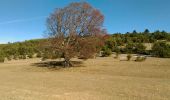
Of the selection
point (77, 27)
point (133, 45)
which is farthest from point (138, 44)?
point (77, 27)

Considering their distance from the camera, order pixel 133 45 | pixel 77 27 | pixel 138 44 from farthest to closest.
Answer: pixel 133 45 → pixel 138 44 → pixel 77 27

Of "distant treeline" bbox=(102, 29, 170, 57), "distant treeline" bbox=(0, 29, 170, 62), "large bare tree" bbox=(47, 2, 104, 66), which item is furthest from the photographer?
"distant treeline" bbox=(102, 29, 170, 57)

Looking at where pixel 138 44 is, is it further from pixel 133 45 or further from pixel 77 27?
pixel 77 27

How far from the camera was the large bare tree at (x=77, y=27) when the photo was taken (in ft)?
85.9

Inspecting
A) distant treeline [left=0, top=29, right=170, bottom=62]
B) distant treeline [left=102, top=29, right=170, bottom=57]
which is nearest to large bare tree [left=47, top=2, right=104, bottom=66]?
distant treeline [left=0, top=29, right=170, bottom=62]

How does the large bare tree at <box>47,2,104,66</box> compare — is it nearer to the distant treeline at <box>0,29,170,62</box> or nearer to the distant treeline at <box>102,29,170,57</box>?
the distant treeline at <box>0,29,170,62</box>

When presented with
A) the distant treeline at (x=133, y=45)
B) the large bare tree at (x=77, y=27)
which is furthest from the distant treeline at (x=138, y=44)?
the large bare tree at (x=77, y=27)

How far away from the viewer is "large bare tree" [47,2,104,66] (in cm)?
2617

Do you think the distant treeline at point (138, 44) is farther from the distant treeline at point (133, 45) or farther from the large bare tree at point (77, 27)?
the large bare tree at point (77, 27)

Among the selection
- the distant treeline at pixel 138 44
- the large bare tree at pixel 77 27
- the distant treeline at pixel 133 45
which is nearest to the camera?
the large bare tree at pixel 77 27

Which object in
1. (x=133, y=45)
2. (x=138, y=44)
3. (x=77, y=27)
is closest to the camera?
(x=77, y=27)

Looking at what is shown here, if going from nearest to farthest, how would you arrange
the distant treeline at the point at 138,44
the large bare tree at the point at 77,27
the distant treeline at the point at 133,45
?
the large bare tree at the point at 77,27
the distant treeline at the point at 133,45
the distant treeline at the point at 138,44

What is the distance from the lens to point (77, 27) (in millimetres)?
26625

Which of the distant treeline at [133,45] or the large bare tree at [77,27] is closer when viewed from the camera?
the large bare tree at [77,27]
